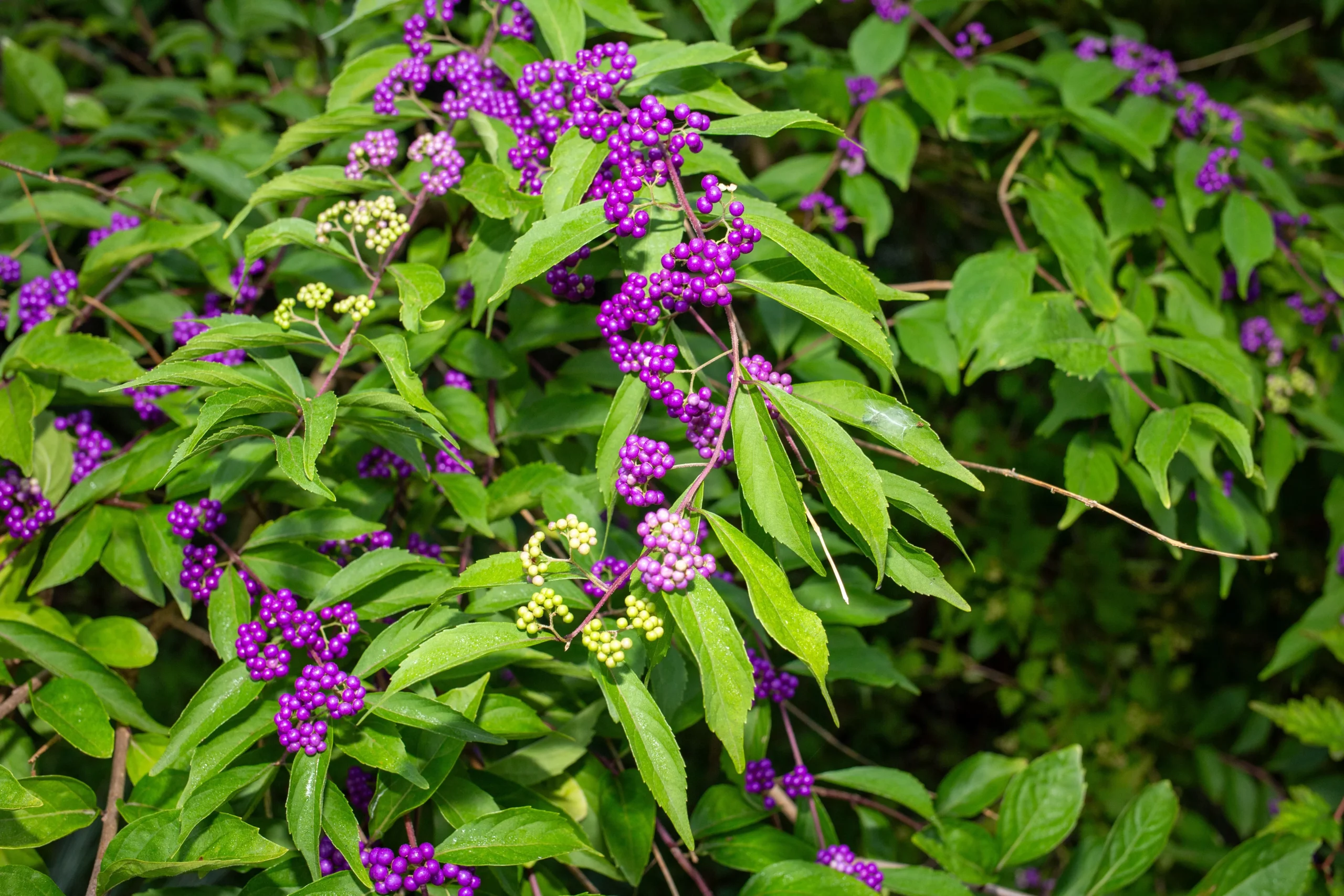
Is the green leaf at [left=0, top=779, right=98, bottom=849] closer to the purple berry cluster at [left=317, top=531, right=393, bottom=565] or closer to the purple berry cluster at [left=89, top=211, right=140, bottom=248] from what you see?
the purple berry cluster at [left=317, top=531, right=393, bottom=565]

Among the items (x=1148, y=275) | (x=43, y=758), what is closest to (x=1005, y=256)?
(x=1148, y=275)

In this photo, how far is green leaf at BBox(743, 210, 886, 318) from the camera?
1.19 metres

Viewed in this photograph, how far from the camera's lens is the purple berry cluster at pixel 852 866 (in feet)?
5.48

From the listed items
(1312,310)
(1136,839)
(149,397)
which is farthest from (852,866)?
(1312,310)

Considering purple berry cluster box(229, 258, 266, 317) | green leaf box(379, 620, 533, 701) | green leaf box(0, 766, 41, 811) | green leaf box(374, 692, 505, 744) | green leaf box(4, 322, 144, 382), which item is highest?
purple berry cluster box(229, 258, 266, 317)

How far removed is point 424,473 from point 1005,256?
140 centimetres

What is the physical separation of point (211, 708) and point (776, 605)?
→ 34.8 inches

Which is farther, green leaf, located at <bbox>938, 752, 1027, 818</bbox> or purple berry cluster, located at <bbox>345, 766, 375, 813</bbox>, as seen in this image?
green leaf, located at <bbox>938, 752, 1027, 818</bbox>

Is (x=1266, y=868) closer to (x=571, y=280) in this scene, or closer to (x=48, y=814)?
(x=571, y=280)

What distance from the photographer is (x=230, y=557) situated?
62.6 inches

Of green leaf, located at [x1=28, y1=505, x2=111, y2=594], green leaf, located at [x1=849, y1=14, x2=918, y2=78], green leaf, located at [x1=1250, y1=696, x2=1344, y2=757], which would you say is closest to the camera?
green leaf, located at [x1=28, y1=505, x2=111, y2=594]

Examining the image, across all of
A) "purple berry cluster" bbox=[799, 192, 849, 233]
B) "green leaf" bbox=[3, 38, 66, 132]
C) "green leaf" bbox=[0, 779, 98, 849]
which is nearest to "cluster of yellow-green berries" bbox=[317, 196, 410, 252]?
"green leaf" bbox=[0, 779, 98, 849]

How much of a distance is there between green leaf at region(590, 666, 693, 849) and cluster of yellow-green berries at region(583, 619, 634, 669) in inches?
2.2

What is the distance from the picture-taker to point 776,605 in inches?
43.2
